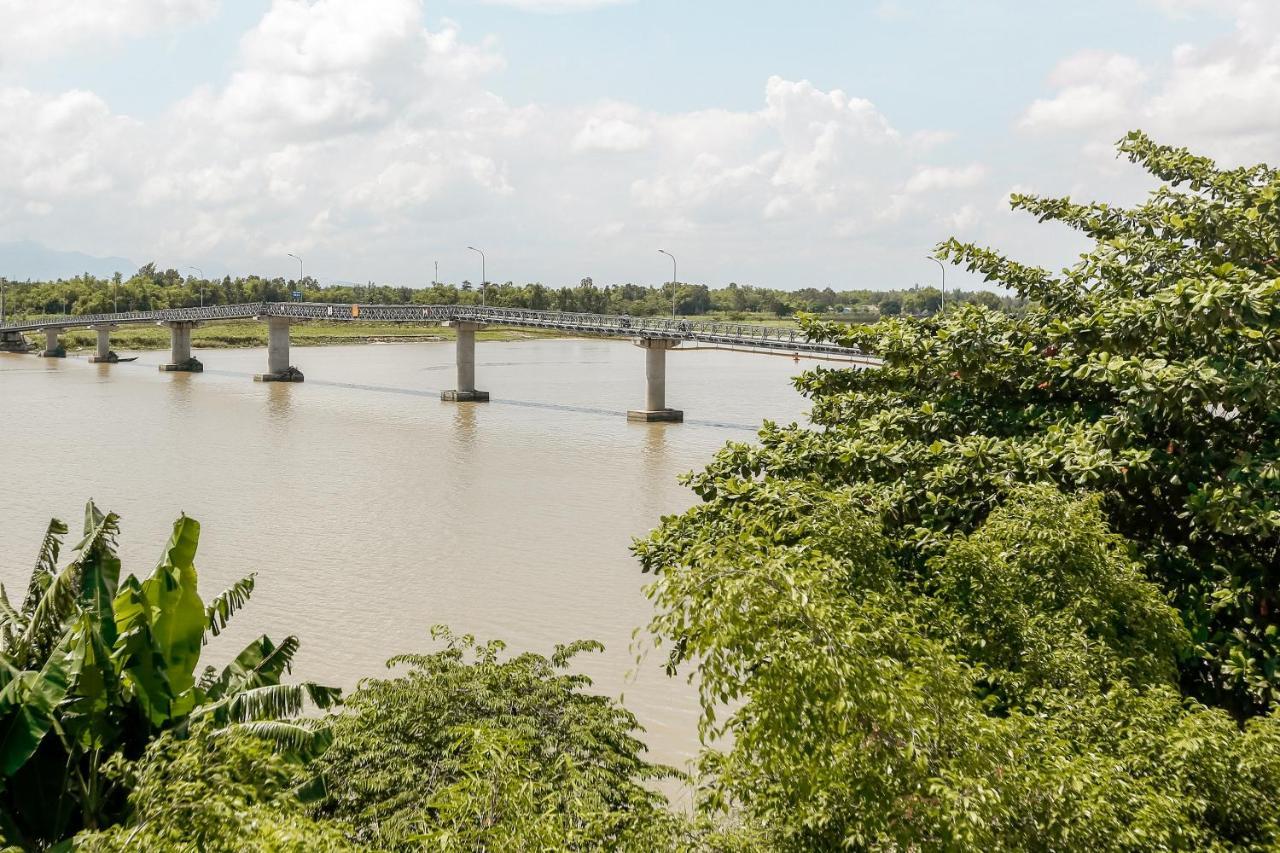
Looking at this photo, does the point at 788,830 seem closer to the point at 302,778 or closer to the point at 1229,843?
the point at 1229,843

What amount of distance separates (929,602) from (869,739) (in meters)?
2.66

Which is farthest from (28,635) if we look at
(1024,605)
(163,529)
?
(163,529)

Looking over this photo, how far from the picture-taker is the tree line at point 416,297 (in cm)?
14750

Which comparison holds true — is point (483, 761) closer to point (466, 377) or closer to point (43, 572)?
point (43, 572)

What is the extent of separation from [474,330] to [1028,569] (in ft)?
208

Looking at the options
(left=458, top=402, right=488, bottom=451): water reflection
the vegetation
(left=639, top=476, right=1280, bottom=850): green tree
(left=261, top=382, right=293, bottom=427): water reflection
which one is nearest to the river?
(left=458, top=402, right=488, bottom=451): water reflection

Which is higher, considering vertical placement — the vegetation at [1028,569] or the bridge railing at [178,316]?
the bridge railing at [178,316]

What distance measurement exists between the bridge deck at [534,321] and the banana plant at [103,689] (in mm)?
28245

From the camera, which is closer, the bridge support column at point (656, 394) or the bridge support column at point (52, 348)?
the bridge support column at point (656, 394)

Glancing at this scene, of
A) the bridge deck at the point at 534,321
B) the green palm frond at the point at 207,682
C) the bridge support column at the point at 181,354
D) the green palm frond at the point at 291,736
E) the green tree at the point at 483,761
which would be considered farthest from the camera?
the bridge support column at the point at 181,354

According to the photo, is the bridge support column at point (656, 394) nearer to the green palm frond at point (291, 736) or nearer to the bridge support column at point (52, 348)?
the green palm frond at point (291, 736)

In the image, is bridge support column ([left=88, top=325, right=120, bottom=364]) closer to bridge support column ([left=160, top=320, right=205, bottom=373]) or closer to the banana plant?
bridge support column ([left=160, top=320, right=205, bottom=373])

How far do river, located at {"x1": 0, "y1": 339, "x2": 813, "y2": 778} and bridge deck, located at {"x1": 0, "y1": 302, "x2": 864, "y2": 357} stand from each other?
15.1 feet

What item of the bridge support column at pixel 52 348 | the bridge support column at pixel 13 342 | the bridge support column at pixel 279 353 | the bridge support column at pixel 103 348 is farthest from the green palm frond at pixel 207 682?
the bridge support column at pixel 13 342
